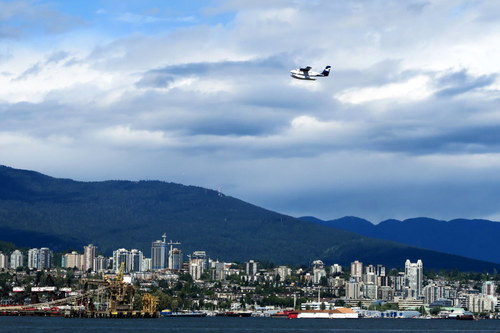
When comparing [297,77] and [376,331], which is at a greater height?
[297,77]

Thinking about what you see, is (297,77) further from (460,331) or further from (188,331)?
(460,331)

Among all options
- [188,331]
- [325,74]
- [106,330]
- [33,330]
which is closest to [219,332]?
[188,331]

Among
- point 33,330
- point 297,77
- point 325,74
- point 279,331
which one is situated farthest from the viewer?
point 279,331

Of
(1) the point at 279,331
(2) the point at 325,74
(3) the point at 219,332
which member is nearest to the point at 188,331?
(3) the point at 219,332

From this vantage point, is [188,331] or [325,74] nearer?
[325,74]

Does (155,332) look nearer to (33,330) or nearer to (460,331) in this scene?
(33,330)

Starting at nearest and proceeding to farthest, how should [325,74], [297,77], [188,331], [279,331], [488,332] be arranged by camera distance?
[297,77]
[325,74]
[188,331]
[279,331]
[488,332]

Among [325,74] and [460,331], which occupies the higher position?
[325,74]

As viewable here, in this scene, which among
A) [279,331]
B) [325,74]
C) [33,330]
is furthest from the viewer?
[279,331]

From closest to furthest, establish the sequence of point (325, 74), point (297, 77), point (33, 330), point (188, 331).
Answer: point (297, 77)
point (325, 74)
point (33, 330)
point (188, 331)
